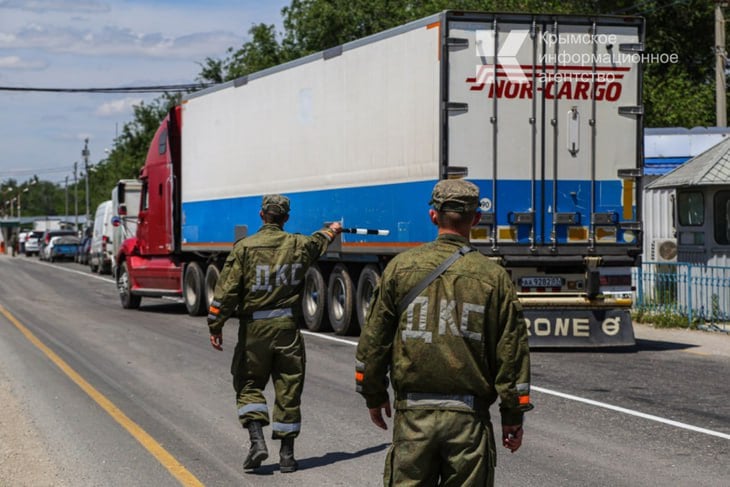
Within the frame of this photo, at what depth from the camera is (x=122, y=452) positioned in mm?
9031

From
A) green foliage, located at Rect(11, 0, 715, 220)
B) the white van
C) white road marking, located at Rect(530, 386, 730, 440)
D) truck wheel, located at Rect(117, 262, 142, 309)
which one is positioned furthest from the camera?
the white van

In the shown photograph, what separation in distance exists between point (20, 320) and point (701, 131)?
47.2 feet

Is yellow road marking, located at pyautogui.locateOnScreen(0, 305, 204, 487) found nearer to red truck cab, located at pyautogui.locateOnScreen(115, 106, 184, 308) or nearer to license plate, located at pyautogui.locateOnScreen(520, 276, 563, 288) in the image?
license plate, located at pyautogui.locateOnScreen(520, 276, 563, 288)

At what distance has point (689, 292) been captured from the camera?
19.5 meters

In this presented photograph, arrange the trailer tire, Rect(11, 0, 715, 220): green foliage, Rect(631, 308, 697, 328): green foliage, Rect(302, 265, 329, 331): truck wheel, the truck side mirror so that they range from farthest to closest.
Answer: Rect(11, 0, 715, 220): green foliage, the truck side mirror, the trailer tire, Rect(631, 308, 697, 328): green foliage, Rect(302, 265, 329, 331): truck wheel

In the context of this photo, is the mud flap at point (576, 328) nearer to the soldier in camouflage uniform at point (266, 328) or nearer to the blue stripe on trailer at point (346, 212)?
the blue stripe on trailer at point (346, 212)

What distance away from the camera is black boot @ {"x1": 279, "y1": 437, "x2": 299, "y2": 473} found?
826cm

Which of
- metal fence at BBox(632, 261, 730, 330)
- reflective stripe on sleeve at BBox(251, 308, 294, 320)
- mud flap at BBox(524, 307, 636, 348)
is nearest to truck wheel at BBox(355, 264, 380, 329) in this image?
mud flap at BBox(524, 307, 636, 348)

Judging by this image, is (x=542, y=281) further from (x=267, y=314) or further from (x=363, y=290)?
(x=267, y=314)

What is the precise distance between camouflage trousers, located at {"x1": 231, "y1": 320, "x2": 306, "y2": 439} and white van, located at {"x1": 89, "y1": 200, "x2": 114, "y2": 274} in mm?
35368

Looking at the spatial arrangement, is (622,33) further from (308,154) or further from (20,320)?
(20,320)

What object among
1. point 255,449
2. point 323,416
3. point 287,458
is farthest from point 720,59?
point 255,449

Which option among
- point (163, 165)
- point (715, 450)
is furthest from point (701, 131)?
point (715, 450)

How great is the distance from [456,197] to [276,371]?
3.74 meters
